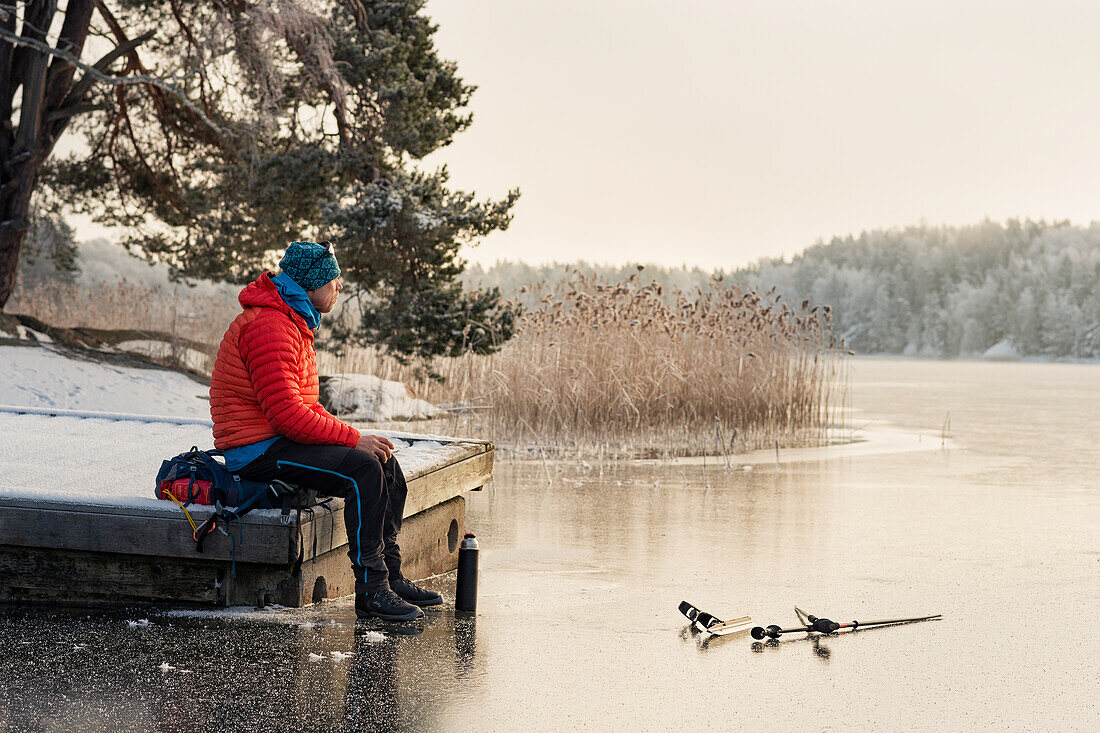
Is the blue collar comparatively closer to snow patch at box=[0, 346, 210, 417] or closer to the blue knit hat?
the blue knit hat

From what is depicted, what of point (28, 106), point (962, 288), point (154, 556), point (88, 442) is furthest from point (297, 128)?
point (962, 288)

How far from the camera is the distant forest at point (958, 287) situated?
72.4 meters

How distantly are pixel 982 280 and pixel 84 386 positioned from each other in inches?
3158

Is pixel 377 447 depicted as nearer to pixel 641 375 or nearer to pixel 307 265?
pixel 307 265

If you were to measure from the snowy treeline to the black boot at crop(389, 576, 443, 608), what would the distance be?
70593mm

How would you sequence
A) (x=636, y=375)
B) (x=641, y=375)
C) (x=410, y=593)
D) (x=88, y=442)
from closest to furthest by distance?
(x=410, y=593), (x=88, y=442), (x=636, y=375), (x=641, y=375)

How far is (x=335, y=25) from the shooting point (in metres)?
14.3

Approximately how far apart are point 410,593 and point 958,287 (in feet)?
273

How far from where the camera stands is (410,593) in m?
5.43

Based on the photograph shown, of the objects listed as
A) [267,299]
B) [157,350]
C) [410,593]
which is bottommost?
[410,593]

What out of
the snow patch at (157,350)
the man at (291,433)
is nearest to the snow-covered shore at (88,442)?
the man at (291,433)

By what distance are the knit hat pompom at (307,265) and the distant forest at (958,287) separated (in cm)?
5602

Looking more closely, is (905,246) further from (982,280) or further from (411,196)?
(411,196)

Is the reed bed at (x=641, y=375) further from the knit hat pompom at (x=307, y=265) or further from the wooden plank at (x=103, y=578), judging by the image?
the wooden plank at (x=103, y=578)
